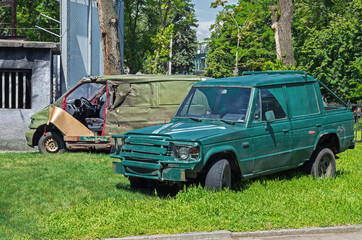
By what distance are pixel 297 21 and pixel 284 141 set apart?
3653 centimetres

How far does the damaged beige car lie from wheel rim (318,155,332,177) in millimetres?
4655

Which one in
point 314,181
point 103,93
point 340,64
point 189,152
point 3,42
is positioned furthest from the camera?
point 340,64

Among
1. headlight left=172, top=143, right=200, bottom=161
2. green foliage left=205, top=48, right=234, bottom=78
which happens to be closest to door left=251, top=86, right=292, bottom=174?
headlight left=172, top=143, right=200, bottom=161

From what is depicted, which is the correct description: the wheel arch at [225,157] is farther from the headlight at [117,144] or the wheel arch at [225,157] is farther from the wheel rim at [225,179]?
the headlight at [117,144]

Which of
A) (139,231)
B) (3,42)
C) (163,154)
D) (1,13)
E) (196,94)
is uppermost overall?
(1,13)

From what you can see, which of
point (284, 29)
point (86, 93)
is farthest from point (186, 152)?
point (284, 29)

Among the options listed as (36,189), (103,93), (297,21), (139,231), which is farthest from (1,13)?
(139,231)

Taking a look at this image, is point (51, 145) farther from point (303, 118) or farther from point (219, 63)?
point (219, 63)

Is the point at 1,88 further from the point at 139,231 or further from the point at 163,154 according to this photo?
the point at 139,231

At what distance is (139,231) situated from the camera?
6133 millimetres

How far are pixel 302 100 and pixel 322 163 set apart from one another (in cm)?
134

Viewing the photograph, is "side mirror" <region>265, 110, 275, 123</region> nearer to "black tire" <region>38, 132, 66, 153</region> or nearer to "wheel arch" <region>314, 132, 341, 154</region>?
"wheel arch" <region>314, 132, 341, 154</region>

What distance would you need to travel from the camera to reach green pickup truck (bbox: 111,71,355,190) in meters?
7.47

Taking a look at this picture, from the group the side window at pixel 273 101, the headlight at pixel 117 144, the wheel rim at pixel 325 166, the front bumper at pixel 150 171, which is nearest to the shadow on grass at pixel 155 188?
the front bumper at pixel 150 171
